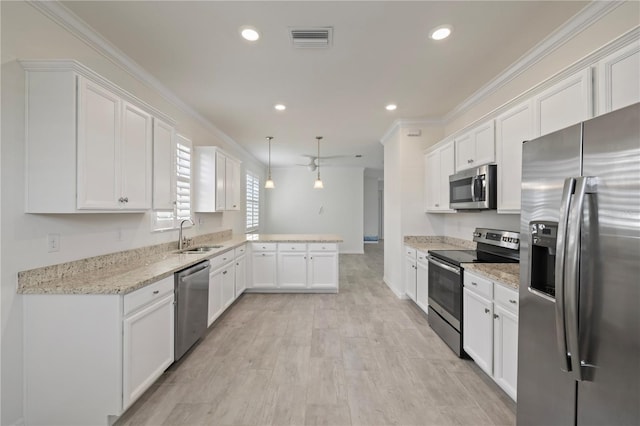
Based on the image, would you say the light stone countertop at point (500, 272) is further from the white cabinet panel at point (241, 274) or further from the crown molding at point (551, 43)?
the white cabinet panel at point (241, 274)

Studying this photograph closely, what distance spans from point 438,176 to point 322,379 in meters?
3.02

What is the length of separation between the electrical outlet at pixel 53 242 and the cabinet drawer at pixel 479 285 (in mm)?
3207

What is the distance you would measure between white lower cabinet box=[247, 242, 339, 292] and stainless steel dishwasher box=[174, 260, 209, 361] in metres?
1.66

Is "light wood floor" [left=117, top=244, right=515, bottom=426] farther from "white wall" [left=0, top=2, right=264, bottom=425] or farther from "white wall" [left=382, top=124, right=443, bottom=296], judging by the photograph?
"white wall" [left=382, top=124, right=443, bottom=296]

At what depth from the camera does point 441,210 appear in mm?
3969

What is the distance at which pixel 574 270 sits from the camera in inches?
46.9

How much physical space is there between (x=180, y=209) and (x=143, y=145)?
1.41 meters

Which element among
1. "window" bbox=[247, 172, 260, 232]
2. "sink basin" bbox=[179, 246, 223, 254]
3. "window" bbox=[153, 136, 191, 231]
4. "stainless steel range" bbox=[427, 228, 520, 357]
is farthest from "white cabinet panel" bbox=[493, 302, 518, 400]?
"window" bbox=[247, 172, 260, 232]

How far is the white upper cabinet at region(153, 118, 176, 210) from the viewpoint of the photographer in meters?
2.64

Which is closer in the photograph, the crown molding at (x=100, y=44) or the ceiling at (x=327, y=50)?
the crown molding at (x=100, y=44)

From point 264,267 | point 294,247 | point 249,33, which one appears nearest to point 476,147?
point 249,33

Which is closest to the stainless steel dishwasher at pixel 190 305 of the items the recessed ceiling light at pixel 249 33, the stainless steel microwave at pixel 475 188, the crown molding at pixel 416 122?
the recessed ceiling light at pixel 249 33

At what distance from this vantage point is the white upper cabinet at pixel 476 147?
2789 millimetres

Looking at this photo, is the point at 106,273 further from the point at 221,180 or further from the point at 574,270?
the point at 574,270
